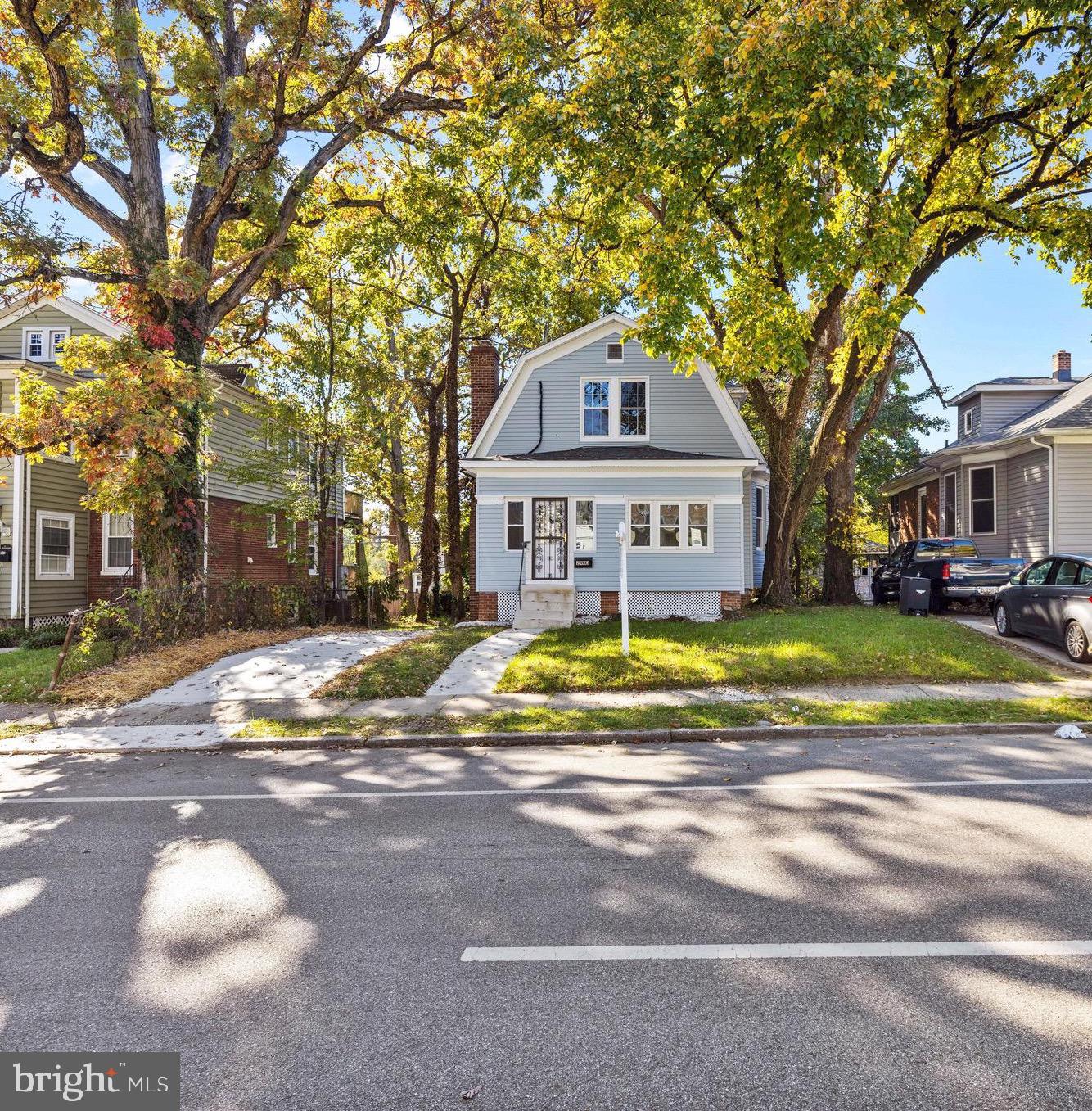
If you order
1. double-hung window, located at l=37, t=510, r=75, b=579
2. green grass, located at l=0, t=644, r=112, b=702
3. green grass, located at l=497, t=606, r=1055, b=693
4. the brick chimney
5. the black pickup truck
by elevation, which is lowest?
green grass, located at l=0, t=644, r=112, b=702

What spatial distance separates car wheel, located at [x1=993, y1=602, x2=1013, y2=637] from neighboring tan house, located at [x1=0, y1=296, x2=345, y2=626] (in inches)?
627

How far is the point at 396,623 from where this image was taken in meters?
22.0

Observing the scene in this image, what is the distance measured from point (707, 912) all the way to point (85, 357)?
1411 centimetres

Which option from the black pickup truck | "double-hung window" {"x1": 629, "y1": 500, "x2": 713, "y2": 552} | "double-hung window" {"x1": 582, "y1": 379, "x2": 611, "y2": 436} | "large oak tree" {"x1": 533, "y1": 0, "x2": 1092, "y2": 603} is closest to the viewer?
"large oak tree" {"x1": 533, "y1": 0, "x2": 1092, "y2": 603}

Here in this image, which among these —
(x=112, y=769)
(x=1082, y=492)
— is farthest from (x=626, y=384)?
(x=112, y=769)

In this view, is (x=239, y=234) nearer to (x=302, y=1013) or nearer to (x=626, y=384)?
(x=626, y=384)

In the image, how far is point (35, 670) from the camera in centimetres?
1285

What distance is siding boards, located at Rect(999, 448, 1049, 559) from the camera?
2041cm

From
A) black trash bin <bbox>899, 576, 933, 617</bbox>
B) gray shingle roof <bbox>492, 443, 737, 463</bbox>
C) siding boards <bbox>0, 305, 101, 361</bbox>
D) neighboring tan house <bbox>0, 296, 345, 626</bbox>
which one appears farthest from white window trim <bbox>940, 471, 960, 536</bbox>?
siding boards <bbox>0, 305, 101, 361</bbox>

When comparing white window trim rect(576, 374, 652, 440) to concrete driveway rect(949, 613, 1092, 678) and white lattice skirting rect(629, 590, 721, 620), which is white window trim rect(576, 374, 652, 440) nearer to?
white lattice skirting rect(629, 590, 721, 620)

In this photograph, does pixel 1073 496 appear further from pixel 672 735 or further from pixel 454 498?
pixel 454 498

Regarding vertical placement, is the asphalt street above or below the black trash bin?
below

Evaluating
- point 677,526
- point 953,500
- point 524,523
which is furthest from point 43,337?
point 953,500

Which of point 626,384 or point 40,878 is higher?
point 626,384
